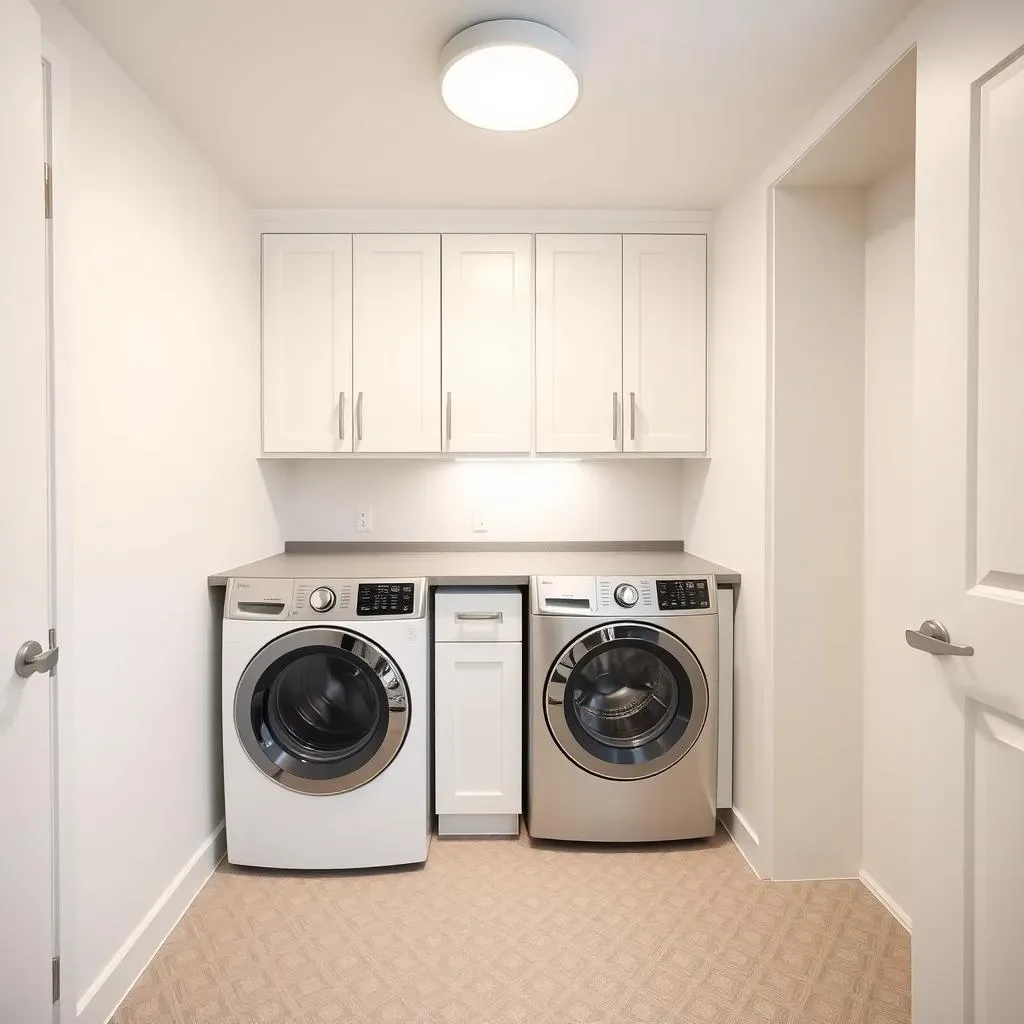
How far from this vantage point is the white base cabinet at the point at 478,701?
2.28m

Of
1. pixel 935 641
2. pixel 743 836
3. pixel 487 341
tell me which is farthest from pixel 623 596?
pixel 487 341

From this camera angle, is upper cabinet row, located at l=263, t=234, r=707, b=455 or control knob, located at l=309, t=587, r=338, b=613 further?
upper cabinet row, located at l=263, t=234, r=707, b=455

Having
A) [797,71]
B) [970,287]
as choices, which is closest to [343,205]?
[797,71]

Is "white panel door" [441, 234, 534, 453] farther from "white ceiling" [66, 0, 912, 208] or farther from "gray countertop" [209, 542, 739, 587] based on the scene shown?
"gray countertop" [209, 542, 739, 587]

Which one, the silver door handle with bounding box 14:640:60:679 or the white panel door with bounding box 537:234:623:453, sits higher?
the white panel door with bounding box 537:234:623:453

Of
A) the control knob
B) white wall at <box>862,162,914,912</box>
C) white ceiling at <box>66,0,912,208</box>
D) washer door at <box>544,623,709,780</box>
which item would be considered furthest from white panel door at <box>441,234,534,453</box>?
white wall at <box>862,162,914,912</box>

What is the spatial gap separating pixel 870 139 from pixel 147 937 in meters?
2.93

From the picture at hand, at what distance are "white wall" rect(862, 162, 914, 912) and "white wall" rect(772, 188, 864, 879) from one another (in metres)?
0.04

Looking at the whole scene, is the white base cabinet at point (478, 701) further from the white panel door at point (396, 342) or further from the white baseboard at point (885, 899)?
the white baseboard at point (885, 899)

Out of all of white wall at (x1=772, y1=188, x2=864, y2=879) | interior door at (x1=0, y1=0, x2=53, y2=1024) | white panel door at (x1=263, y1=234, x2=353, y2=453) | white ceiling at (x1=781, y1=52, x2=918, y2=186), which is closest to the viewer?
interior door at (x1=0, y1=0, x2=53, y2=1024)

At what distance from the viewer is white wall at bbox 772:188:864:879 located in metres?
2.04

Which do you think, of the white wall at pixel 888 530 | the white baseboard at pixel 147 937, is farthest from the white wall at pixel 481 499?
the white baseboard at pixel 147 937

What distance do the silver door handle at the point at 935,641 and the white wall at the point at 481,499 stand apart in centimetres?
170

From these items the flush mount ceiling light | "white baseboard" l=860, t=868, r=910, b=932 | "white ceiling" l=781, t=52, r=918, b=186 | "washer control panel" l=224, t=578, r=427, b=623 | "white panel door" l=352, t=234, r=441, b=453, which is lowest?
"white baseboard" l=860, t=868, r=910, b=932
